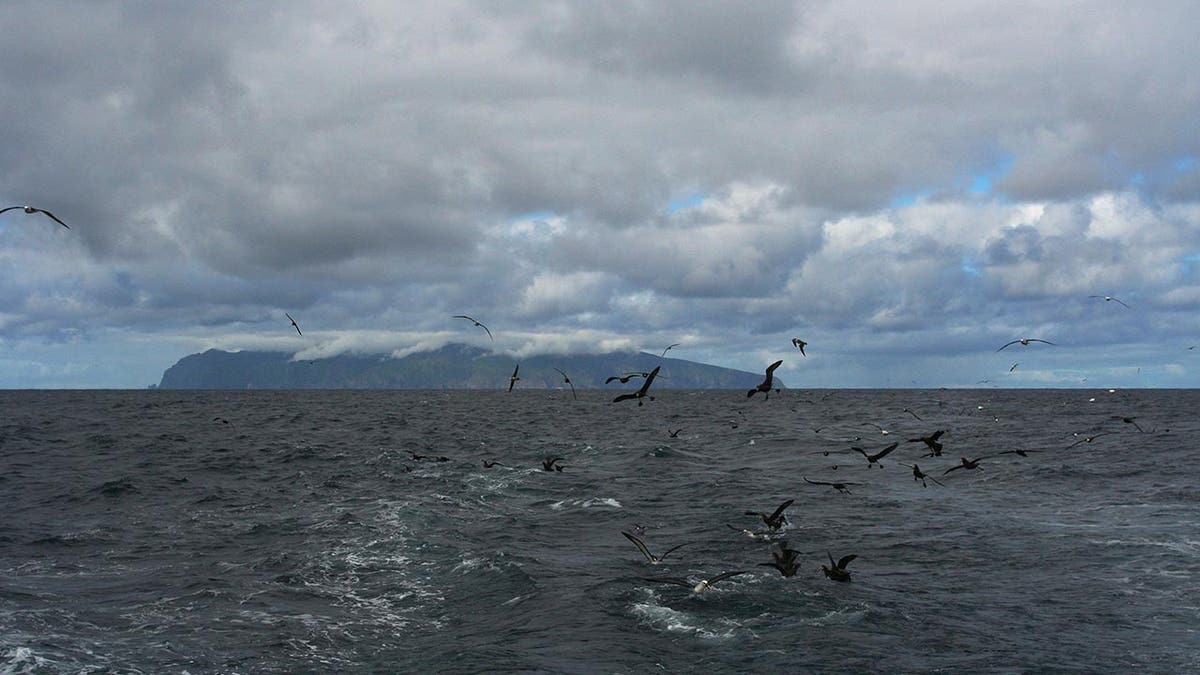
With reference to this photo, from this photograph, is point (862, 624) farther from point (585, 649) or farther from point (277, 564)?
point (277, 564)

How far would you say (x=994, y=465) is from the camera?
48.7 m

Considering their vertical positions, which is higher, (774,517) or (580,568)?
(774,517)

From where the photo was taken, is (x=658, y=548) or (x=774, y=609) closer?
(x=774, y=609)

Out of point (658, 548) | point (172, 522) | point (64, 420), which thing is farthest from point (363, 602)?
point (64, 420)

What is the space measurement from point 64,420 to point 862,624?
347 ft

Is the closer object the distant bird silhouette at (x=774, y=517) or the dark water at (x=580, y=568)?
the dark water at (x=580, y=568)

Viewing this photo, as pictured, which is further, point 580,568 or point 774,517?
point 580,568

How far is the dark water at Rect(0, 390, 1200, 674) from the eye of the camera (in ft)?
57.5

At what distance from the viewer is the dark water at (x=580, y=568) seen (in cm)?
1753

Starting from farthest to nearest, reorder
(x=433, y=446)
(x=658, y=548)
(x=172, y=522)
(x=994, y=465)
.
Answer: (x=433, y=446) → (x=994, y=465) → (x=172, y=522) → (x=658, y=548)

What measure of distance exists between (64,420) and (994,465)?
97.9m

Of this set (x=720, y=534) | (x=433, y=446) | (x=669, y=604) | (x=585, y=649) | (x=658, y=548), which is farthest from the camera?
(x=433, y=446)

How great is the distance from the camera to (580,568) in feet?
79.9

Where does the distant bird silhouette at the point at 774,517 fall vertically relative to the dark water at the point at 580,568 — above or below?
above
